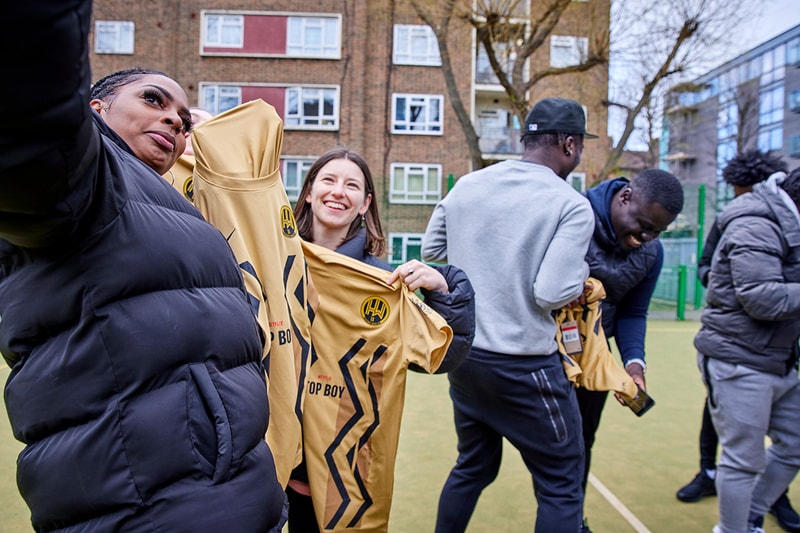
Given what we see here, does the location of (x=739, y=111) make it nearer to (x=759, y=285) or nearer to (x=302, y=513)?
(x=759, y=285)

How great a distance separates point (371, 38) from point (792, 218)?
2509cm

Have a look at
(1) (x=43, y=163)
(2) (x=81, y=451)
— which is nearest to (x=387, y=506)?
(2) (x=81, y=451)

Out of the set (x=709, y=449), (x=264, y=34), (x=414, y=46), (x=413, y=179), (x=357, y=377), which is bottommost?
(x=709, y=449)

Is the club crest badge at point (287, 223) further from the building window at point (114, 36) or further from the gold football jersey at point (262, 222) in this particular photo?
the building window at point (114, 36)

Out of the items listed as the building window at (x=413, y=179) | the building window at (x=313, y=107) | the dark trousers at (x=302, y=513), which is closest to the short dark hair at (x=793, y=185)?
the dark trousers at (x=302, y=513)

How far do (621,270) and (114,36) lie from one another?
27.3m

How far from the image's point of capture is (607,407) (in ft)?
21.8

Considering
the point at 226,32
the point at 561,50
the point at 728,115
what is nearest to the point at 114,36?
the point at 226,32

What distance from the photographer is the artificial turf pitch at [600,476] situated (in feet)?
12.1

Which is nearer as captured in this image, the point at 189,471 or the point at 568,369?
the point at 189,471

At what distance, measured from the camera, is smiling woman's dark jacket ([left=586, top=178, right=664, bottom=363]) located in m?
3.17

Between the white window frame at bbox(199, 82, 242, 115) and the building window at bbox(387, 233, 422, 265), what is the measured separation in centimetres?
1183

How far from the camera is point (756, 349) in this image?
312 centimetres

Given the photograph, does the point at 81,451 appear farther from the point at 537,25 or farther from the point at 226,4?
the point at 226,4
